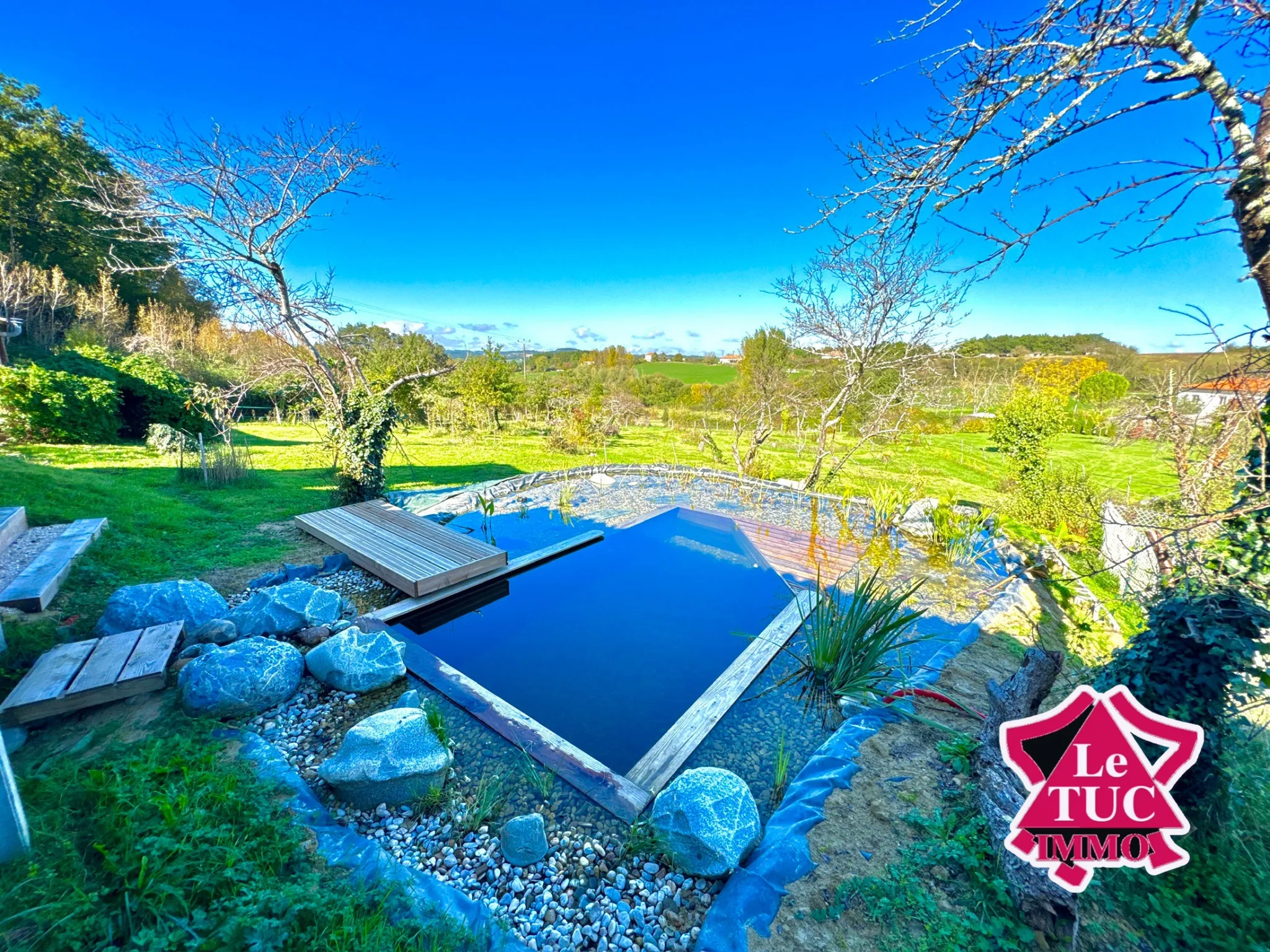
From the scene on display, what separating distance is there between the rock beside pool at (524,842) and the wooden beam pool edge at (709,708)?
20.0 inches

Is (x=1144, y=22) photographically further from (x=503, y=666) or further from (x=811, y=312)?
(x=811, y=312)

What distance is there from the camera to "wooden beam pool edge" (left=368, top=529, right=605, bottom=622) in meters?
3.58

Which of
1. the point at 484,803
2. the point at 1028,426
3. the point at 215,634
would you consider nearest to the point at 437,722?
the point at 484,803

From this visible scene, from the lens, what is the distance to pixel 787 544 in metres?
5.25

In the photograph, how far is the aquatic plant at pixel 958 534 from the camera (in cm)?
488

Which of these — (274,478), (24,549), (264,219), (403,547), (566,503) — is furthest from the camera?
(274,478)

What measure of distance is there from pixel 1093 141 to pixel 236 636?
4969 mm

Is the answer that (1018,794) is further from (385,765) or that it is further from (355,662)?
(355,662)

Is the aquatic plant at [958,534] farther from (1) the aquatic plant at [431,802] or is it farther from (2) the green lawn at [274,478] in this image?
(1) the aquatic plant at [431,802]

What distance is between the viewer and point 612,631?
140 inches

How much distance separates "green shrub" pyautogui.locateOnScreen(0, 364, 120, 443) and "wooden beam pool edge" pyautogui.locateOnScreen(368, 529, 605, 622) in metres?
8.37

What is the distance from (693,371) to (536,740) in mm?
27748

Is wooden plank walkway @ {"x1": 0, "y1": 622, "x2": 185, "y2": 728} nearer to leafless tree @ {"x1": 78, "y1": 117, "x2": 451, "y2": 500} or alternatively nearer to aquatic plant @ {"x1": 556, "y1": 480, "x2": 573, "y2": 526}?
leafless tree @ {"x1": 78, "y1": 117, "x2": 451, "y2": 500}

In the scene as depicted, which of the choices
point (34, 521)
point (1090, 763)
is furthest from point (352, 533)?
point (1090, 763)
